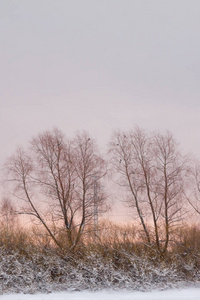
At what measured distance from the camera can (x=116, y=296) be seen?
57.2 feet

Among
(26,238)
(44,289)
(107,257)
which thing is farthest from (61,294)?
(26,238)

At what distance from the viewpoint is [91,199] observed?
21.1 meters

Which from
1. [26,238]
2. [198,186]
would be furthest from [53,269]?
[198,186]

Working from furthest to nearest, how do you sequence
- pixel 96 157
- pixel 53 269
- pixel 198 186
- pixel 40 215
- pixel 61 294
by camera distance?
pixel 198 186 → pixel 96 157 → pixel 40 215 → pixel 53 269 → pixel 61 294

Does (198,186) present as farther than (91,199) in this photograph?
Yes

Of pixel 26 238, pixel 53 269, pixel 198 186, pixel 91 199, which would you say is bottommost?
pixel 53 269

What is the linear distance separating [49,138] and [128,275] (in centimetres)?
859

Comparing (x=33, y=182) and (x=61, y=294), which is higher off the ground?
(x=33, y=182)

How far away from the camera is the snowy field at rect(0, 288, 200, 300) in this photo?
1700cm

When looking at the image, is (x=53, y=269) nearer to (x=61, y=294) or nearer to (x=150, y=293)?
(x=61, y=294)

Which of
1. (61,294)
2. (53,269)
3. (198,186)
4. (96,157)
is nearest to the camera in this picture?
(61,294)

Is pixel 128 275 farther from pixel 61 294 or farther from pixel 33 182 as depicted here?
pixel 33 182

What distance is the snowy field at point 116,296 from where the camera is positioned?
1700cm

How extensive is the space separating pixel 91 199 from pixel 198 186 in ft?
28.0
